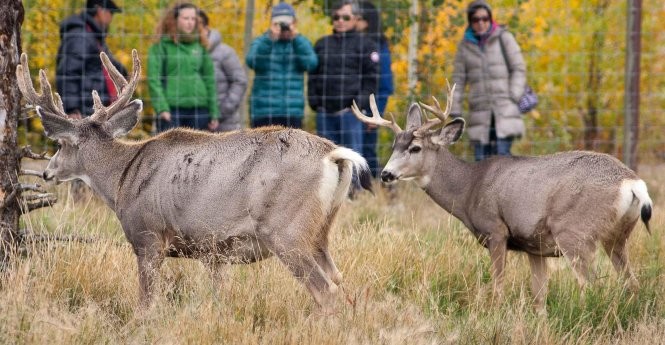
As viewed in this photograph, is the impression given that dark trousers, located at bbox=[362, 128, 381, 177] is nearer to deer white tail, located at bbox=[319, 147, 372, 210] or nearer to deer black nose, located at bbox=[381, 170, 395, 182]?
deer black nose, located at bbox=[381, 170, 395, 182]

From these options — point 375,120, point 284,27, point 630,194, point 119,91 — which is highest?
point 284,27

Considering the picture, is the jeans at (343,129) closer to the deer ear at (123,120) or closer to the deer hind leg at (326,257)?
the deer ear at (123,120)

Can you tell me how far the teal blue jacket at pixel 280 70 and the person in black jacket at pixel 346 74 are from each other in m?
0.28

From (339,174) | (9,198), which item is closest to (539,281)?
(339,174)

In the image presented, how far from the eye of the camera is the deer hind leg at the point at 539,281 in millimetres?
6277

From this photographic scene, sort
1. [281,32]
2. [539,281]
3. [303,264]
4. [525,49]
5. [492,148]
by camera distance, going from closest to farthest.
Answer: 1. [303,264]
2. [539,281]
3. [281,32]
4. [492,148]
5. [525,49]

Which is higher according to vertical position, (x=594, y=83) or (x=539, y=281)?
(x=594, y=83)

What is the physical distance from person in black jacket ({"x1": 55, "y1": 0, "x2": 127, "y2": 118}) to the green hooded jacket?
0.32 m

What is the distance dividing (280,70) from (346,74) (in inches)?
25.5

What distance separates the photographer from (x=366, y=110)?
1083 cm

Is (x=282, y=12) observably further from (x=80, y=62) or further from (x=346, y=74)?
(x=80, y=62)

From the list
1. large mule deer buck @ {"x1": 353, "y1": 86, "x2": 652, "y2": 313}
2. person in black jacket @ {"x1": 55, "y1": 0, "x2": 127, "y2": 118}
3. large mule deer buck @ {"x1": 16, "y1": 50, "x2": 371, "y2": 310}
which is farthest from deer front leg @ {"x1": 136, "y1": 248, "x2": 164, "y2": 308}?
person in black jacket @ {"x1": 55, "y1": 0, "x2": 127, "y2": 118}

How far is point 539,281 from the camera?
7.00 meters

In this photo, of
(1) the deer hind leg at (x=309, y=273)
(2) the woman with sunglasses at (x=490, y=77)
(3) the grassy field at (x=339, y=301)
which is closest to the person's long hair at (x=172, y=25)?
(2) the woman with sunglasses at (x=490, y=77)
